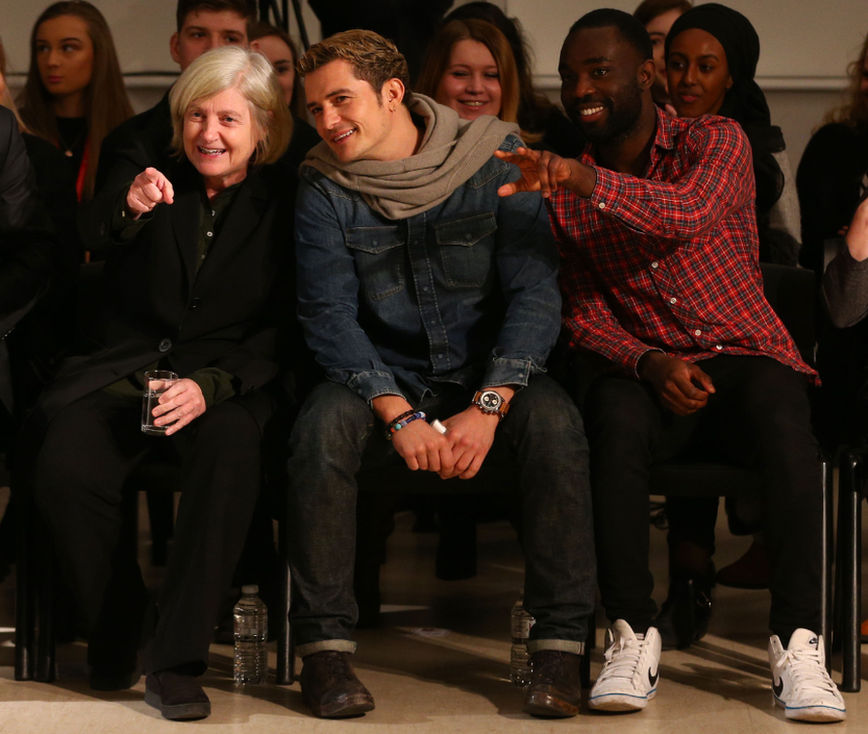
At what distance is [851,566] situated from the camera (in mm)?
2379

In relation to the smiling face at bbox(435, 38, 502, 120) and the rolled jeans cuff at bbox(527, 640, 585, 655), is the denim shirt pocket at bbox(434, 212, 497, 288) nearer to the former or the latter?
the rolled jeans cuff at bbox(527, 640, 585, 655)

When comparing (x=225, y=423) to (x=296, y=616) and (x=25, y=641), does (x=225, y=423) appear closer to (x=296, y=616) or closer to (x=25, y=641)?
(x=296, y=616)

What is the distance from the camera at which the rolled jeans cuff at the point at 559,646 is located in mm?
2262

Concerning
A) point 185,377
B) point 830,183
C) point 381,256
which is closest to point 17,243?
point 185,377

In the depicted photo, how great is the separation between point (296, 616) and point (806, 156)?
201cm

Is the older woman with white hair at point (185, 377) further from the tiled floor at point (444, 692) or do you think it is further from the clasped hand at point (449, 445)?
the clasped hand at point (449, 445)

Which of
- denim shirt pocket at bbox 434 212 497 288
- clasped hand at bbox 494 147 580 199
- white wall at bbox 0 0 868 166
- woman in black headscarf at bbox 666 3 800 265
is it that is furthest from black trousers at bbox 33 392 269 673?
white wall at bbox 0 0 868 166

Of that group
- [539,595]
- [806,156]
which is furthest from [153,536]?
[806,156]

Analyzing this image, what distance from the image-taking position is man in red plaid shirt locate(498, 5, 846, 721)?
2.30m

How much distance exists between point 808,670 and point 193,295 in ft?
4.82

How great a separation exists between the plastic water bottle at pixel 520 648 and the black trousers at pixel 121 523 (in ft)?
2.06

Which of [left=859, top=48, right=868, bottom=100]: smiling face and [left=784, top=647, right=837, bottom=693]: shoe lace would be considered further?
[left=859, top=48, right=868, bottom=100]: smiling face

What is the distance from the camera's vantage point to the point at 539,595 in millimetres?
2293

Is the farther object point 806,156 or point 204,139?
point 806,156
